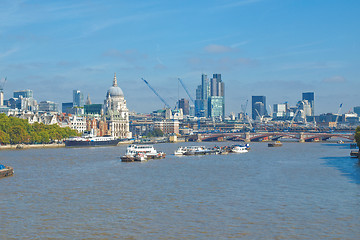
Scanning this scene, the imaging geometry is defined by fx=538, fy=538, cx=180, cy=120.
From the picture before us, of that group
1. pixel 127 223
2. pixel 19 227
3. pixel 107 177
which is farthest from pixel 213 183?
pixel 19 227

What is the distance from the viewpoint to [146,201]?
134 ft

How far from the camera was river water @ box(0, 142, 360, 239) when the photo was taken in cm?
3100

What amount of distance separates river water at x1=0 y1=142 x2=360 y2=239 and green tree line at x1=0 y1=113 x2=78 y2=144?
65693mm

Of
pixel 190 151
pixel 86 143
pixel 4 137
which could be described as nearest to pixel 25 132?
pixel 4 137

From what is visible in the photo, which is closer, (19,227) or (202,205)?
(19,227)

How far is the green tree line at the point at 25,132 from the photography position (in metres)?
126

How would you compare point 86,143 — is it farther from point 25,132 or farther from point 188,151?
point 188,151

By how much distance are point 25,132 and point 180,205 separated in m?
98.0

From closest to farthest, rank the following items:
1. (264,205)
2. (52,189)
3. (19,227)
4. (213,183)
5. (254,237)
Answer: (254,237), (19,227), (264,205), (52,189), (213,183)

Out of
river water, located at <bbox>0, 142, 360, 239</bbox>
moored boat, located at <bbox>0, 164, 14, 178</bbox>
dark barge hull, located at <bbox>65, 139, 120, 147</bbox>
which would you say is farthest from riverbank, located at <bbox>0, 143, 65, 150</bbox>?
moored boat, located at <bbox>0, 164, 14, 178</bbox>

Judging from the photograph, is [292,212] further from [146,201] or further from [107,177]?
[107,177]

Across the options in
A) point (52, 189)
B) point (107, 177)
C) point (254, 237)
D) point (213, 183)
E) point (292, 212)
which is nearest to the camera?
point (254, 237)

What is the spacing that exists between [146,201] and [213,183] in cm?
1306

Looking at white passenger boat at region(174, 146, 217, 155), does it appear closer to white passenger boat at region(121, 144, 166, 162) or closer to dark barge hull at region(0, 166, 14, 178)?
white passenger boat at region(121, 144, 166, 162)
